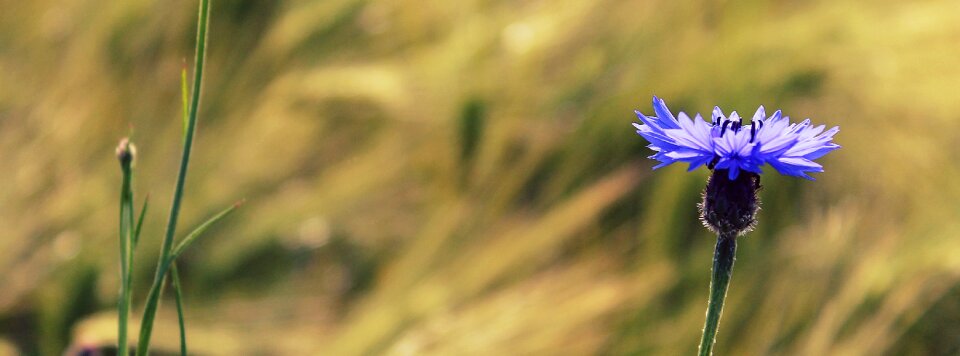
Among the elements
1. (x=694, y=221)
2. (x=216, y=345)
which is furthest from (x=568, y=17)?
(x=216, y=345)

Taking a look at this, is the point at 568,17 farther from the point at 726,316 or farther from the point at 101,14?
the point at 101,14

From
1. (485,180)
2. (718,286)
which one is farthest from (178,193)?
(485,180)

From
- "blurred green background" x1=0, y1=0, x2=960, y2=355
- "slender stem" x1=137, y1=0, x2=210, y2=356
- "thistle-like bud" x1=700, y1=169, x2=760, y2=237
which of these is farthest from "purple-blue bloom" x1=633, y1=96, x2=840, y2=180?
"blurred green background" x1=0, y1=0, x2=960, y2=355

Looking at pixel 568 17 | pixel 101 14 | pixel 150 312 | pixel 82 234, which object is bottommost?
pixel 150 312

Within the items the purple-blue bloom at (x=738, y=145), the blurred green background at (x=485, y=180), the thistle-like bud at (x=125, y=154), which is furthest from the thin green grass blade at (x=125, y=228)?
the blurred green background at (x=485, y=180)

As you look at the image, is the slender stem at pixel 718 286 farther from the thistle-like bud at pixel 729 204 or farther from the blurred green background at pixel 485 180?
the blurred green background at pixel 485 180

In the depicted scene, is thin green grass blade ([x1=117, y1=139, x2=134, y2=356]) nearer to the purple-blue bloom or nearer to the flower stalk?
the flower stalk
